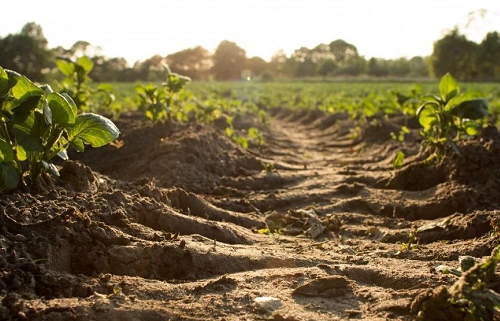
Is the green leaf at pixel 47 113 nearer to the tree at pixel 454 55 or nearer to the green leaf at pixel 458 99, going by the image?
the green leaf at pixel 458 99

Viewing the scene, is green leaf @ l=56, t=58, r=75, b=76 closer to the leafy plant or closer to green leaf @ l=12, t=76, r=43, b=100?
green leaf @ l=12, t=76, r=43, b=100

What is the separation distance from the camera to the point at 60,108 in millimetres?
Answer: 2809

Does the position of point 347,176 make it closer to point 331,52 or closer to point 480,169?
point 480,169

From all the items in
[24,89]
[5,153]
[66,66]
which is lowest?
[5,153]

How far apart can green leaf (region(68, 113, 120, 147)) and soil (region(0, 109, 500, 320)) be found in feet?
1.17

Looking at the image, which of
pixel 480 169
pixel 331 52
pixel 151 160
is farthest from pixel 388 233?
pixel 331 52

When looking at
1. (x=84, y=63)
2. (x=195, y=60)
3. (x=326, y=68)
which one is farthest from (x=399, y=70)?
(x=84, y=63)

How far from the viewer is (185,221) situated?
3273 mm

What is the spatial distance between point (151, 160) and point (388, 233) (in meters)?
3.12

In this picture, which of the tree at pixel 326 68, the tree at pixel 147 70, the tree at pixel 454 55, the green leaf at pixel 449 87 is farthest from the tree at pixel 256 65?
the green leaf at pixel 449 87

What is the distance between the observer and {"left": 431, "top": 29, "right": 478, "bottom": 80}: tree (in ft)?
194

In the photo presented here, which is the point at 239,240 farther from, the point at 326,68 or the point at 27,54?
the point at 326,68

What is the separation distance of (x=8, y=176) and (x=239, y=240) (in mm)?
1518

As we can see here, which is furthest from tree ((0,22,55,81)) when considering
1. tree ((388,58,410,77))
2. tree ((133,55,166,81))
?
tree ((388,58,410,77))
